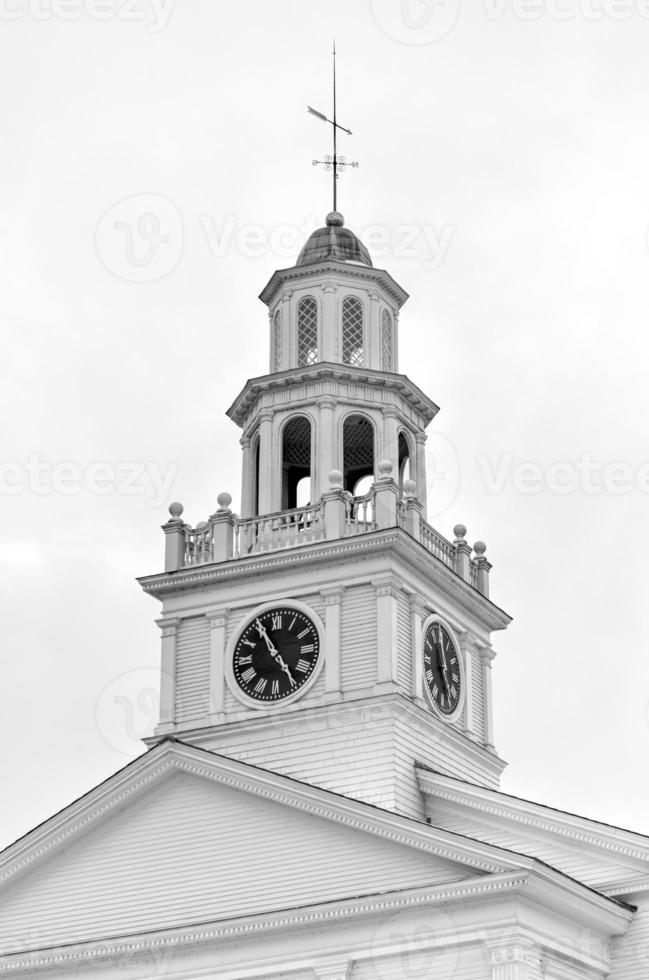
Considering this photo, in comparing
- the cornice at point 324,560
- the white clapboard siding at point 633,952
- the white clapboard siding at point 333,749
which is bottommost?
the white clapboard siding at point 633,952

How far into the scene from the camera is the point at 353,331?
51.2 m

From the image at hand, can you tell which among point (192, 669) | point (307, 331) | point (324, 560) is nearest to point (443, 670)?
point (324, 560)

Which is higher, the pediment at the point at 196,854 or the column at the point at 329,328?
the column at the point at 329,328

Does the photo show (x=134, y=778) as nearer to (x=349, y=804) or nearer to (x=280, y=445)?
(x=349, y=804)

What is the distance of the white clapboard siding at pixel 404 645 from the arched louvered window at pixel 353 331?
738 cm

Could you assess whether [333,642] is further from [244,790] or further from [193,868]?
[193,868]

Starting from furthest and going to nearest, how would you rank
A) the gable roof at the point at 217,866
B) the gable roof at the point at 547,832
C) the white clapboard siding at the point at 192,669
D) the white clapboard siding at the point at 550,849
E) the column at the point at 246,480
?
the column at the point at 246,480, the white clapboard siding at the point at 192,669, the white clapboard siding at the point at 550,849, the gable roof at the point at 547,832, the gable roof at the point at 217,866

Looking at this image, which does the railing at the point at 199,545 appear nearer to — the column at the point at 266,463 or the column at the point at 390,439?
the column at the point at 266,463

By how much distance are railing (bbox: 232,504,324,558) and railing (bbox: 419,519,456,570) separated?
2.39 metres

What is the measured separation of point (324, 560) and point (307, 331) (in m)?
7.27

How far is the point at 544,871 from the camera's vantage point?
123ft

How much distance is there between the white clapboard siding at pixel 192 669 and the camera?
4647 cm

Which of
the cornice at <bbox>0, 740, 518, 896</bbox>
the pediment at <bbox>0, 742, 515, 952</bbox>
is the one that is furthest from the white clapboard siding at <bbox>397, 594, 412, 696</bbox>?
the pediment at <bbox>0, 742, 515, 952</bbox>

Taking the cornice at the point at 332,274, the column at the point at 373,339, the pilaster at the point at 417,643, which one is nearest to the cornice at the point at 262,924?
the pilaster at the point at 417,643
